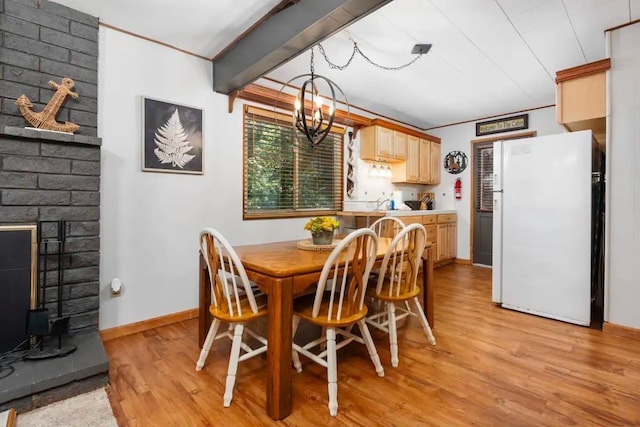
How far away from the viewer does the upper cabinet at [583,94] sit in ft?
8.75

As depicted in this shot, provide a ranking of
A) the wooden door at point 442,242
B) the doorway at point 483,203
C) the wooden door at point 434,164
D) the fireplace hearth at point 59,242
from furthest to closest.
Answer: the wooden door at point 434,164
the doorway at point 483,203
the wooden door at point 442,242
the fireplace hearth at point 59,242

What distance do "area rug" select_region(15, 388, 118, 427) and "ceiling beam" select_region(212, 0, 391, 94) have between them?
2460 millimetres

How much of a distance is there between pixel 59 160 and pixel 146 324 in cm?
145

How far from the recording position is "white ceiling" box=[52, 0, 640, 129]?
2.23m

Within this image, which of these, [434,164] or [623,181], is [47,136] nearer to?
[623,181]

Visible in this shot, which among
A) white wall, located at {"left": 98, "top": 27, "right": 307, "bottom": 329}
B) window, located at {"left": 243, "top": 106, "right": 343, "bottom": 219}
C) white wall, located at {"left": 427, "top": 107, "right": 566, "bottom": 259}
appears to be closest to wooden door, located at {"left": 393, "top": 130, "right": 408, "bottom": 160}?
window, located at {"left": 243, "top": 106, "right": 343, "bottom": 219}

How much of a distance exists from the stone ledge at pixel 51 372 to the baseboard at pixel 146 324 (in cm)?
46

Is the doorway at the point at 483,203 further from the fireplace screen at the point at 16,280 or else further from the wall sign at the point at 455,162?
the fireplace screen at the point at 16,280

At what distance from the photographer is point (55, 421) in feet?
5.00

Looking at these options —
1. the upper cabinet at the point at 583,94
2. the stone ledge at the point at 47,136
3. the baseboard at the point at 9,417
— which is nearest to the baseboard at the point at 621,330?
the upper cabinet at the point at 583,94

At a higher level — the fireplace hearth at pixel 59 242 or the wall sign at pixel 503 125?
the wall sign at pixel 503 125

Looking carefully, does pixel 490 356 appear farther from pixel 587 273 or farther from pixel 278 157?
pixel 278 157

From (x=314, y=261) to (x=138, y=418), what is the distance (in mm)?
1176

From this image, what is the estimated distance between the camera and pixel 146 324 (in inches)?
105
